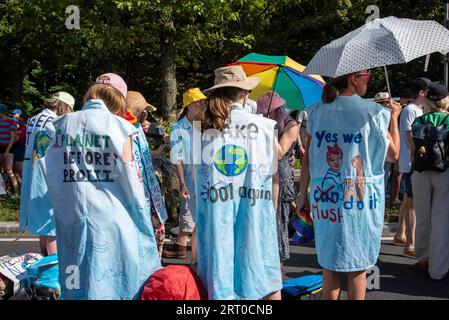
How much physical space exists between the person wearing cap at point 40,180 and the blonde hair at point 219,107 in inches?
91.2

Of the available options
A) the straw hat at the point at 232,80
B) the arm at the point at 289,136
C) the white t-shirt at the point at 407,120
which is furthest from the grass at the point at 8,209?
the straw hat at the point at 232,80

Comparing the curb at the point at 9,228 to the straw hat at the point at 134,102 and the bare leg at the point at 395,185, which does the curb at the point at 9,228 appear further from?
the bare leg at the point at 395,185

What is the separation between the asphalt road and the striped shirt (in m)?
4.40

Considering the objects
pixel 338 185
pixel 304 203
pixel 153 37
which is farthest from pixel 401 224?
pixel 153 37

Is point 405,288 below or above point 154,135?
below

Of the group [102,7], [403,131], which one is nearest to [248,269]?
[403,131]

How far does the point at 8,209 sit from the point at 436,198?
21.9 feet

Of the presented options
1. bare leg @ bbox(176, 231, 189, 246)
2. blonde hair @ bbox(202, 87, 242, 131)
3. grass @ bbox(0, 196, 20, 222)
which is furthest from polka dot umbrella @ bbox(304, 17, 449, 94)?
grass @ bbox(0, 196, 20, 222)

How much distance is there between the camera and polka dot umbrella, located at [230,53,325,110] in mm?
6070

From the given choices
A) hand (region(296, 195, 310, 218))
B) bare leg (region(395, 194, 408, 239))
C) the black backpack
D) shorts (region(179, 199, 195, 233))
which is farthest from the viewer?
bare leg (region(395, 194, 408, 239))

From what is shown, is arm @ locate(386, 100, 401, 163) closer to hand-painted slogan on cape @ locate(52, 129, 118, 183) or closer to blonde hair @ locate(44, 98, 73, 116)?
hand-painted slogan on cape @ locate(52, 129, 118, 183)

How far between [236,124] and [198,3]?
7.36 m

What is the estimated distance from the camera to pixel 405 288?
5.60m
